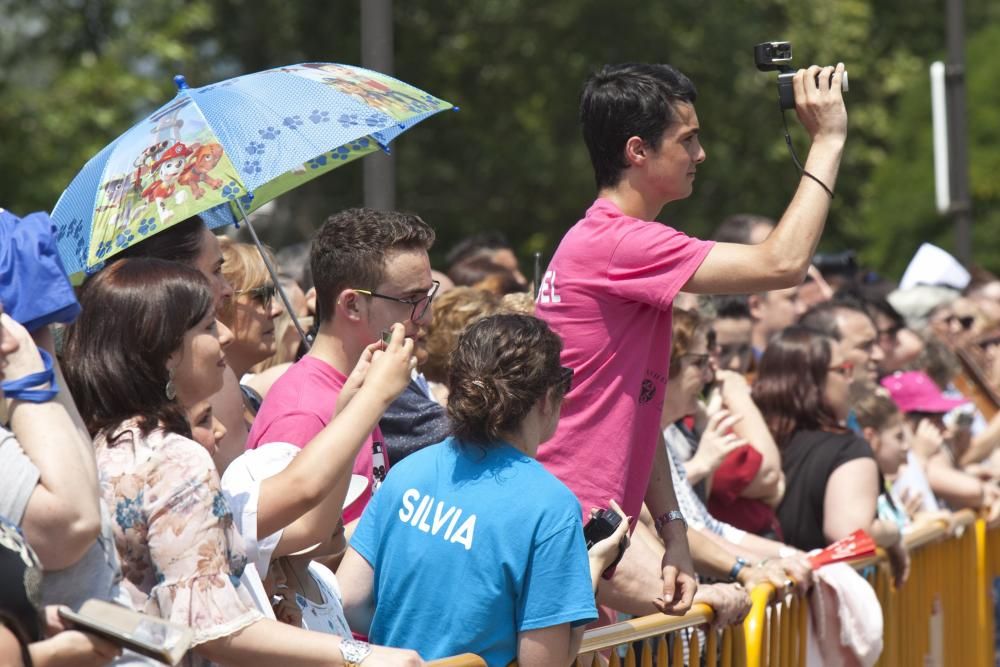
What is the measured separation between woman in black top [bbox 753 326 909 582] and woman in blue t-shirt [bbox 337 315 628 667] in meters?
2.53

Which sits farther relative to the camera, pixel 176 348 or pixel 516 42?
pixel 516 42

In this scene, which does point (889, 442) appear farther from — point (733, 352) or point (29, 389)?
point (29, 389)

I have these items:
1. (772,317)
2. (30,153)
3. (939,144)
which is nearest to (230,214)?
(772,317)

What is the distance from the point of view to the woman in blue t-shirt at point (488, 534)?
351cm

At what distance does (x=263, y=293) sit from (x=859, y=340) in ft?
11.2

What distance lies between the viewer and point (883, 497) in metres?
6.97

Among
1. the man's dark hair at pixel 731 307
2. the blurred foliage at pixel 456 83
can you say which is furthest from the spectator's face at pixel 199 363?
the blurred foliage at pixel 456 83

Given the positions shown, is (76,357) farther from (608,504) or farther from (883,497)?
(883,497)

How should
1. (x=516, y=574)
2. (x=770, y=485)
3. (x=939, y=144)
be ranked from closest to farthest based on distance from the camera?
1. (x=516, y=574)
2. (x=770, y=485)
3. (x=939, y=144)

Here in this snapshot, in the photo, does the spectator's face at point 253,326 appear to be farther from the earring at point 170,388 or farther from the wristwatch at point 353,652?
the wristwatch at point 353,652

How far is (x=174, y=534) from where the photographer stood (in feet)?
9.87

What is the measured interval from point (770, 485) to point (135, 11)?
59.1 ft

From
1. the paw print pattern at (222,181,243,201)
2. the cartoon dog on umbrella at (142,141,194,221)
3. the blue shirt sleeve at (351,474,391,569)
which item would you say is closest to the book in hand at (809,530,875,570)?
the blue shirt sleeve at (351,474,391,569)

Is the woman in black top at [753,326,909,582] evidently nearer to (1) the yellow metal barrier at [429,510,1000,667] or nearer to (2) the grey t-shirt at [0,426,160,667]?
(1) the yellow metal barrier at [429,510,1000,667]
